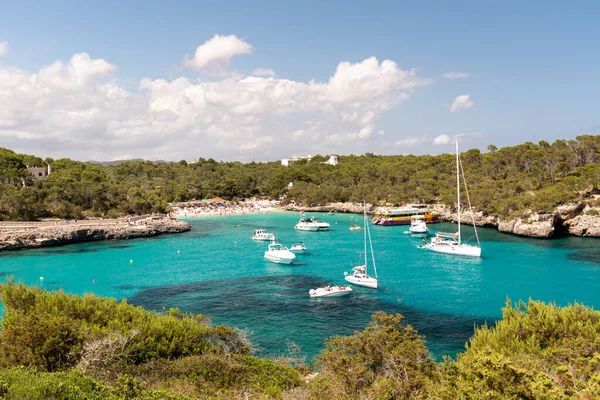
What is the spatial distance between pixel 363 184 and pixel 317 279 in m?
69.0

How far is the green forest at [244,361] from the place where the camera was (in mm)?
9477

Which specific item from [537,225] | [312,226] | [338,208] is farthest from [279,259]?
[338,208]

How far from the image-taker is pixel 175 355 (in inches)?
642

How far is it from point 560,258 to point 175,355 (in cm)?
4479

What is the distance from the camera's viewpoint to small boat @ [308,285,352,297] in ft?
104

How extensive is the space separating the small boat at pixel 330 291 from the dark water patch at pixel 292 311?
1.98 ft

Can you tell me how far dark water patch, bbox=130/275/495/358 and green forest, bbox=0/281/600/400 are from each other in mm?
6291

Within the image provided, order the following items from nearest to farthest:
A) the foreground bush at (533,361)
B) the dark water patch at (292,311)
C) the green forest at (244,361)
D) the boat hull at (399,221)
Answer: the foreground bush at (533,361), the green forest at (244,361), the dark water patch at (292,311), the boat hull at (399,221)

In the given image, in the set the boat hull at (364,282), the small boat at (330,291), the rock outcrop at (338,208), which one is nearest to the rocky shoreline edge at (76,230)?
the rock outcrop at (338,208)

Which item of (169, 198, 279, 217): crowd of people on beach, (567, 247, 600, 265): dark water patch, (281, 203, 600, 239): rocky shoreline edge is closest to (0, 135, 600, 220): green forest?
(281, 203, 600, 239): rocky shoreline edge

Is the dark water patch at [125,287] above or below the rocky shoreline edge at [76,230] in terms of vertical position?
below

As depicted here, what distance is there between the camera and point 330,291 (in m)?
31.8

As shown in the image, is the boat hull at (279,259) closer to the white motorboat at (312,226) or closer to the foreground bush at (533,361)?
the white motorboat at (312,226)

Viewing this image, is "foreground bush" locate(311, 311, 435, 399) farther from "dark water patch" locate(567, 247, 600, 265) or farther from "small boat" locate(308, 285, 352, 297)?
"dark water patch" locate(567, 247, 600, 265)
